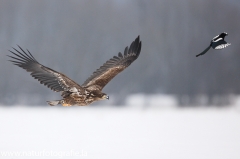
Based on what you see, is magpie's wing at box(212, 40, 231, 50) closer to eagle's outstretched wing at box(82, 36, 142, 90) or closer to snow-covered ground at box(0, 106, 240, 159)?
eagle's outstretched wing at box(82, 36, 142, 90)

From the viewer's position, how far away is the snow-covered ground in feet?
7.16

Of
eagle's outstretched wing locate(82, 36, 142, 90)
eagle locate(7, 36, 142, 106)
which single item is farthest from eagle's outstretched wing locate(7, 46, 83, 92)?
eagle's outstretched wing locate(82, 36, 142, 90)

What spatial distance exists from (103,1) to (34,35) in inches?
19.6

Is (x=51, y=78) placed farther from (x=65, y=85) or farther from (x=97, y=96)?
(x=97, y=96)

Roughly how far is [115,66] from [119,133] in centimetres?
53

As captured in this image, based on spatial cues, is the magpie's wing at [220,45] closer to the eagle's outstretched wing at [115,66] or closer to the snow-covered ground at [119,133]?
the eagle's outstretched wing at [115,66]

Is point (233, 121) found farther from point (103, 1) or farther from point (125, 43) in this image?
point (103, 1)

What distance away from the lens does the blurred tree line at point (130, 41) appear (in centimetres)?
233

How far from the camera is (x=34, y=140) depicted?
2.21m

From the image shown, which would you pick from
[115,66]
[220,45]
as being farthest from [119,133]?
[220,45]

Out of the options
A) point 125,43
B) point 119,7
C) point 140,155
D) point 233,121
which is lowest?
point 140,155

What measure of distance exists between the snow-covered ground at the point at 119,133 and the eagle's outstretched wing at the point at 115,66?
0.45 m

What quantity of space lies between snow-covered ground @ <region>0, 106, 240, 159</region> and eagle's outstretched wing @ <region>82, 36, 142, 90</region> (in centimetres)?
45

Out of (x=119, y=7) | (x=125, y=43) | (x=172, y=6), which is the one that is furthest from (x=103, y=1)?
(x=172, y=6)
